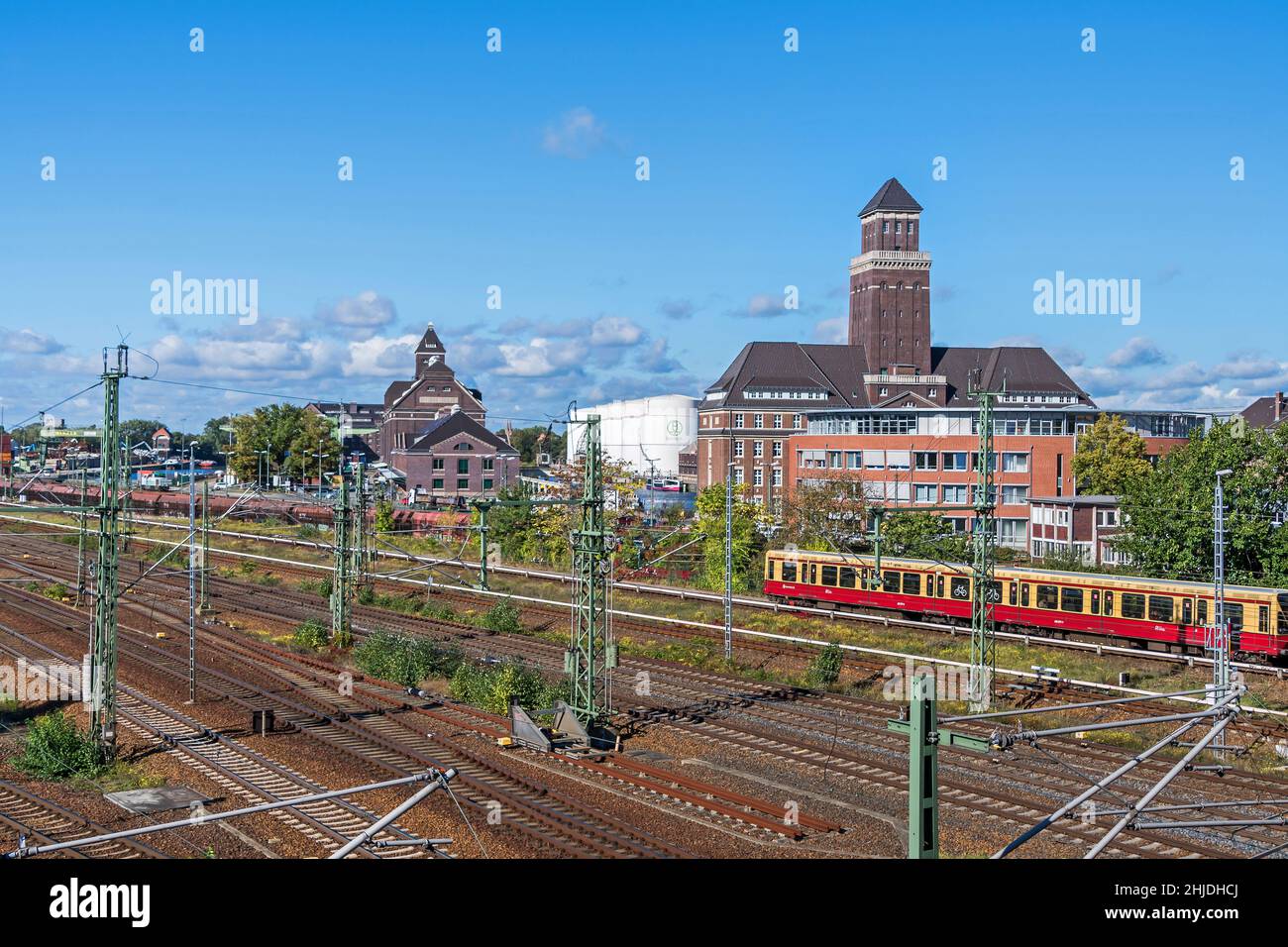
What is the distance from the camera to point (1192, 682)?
103 feet

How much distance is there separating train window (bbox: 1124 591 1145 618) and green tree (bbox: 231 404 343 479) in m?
→ 75.3

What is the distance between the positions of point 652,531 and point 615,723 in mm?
36068

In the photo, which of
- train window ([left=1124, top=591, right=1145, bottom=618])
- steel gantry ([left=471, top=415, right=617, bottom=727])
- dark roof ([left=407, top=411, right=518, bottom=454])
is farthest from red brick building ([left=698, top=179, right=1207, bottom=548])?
steel gantry ([left=471, top=415, right=617, bottom=727])

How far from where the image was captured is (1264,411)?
4515 inches

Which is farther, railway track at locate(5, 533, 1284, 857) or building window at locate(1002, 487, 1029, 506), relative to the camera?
building window at locate(1002, 487, 1029, 506)

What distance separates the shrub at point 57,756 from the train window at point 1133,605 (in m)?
29.7

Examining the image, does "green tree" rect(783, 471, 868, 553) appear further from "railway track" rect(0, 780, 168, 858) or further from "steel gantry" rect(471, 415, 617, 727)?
"railway track" rect(0, 780, 168, 858)

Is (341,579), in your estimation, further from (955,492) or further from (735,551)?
(955,492)

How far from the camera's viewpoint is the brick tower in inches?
3868

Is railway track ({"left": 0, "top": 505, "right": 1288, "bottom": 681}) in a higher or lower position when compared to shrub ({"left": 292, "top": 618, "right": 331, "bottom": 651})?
higher

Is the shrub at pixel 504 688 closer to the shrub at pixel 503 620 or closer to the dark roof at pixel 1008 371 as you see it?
the shrub at pixel 503 620

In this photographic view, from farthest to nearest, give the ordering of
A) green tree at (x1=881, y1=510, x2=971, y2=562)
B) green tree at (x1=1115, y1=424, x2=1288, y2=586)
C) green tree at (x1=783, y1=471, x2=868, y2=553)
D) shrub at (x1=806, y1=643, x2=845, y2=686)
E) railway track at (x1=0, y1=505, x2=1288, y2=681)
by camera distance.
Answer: green tree at (x1=783, y1=471, x2=868, y2=553)
green tree at (x1=881, y1=510, x2=971, y2=562)
green tree at (x1=1115, y1=424, x2=1288, y2=586)
railway track at (x1=0, y1=505, x2=1288, y2=681)
shrub at (x1=806, y1=643, x2=845, y2=686)

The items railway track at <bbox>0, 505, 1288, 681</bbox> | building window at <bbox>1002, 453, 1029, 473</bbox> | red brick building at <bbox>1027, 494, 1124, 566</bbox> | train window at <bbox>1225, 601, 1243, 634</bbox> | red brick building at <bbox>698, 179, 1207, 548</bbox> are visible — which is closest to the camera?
train window at <bbox>1225, 601, 1243, 634</bbox>

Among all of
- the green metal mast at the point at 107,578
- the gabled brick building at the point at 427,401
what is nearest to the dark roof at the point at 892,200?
the gabled brick building at the point at 427,401
